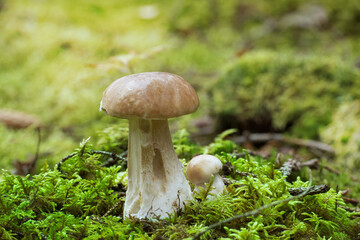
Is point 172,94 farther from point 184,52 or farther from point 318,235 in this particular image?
point 184,52

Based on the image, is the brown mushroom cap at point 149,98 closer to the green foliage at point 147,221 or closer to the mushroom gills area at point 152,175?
the mushroom gills area at point 152,175

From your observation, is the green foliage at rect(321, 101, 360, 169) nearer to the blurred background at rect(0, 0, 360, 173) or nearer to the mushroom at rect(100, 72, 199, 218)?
the blurred background at rect(0, 0, 360, 173)

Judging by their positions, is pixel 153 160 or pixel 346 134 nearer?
pixel 153 160

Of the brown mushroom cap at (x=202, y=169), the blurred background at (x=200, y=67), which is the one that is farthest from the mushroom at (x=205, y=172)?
the blurred background at (x=200, y=67)

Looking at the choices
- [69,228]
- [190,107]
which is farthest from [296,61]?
[69,228]

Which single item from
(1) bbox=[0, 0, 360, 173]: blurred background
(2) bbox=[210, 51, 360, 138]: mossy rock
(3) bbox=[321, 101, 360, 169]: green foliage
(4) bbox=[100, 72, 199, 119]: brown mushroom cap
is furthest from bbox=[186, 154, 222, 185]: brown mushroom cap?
(2) bbox=[210, 51, 360, 138]: mossy rock

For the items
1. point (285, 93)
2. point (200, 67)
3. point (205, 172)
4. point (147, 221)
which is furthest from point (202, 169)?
point (200, 67)

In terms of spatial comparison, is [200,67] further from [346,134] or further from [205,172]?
[205,172]
